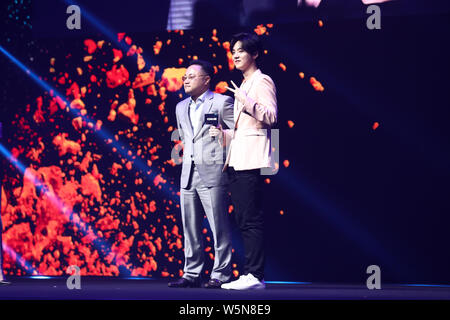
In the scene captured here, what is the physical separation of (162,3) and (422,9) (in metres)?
1.82

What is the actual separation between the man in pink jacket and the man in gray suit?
0.64ft

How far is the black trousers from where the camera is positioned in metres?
3.95

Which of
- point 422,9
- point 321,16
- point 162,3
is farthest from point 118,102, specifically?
point 422,9

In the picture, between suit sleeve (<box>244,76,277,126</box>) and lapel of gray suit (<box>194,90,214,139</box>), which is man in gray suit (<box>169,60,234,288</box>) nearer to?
lapel of gray suit (<box>194,90,214,139</box>)

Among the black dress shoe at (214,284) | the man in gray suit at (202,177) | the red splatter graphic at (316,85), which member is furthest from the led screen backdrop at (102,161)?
the black dress shoe at (214,284)

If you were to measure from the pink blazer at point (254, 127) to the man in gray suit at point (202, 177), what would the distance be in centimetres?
20

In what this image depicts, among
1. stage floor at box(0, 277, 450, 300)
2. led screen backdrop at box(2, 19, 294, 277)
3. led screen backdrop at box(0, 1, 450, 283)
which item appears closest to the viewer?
stage floor at box(0, 277, 450, 300)

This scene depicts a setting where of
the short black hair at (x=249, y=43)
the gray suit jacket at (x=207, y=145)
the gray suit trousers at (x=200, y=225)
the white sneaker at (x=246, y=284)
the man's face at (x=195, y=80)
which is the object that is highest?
the short black hair at (x=249, y=43)

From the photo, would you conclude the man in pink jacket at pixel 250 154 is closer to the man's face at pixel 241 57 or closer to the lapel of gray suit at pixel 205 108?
the man's face at pixel 241 57

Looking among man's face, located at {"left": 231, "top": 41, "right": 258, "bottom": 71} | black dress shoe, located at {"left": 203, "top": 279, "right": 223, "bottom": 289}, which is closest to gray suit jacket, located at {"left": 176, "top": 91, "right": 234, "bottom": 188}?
man's face, located at {"left": 231, "top": 41, "right": 258, "bottom": 71}

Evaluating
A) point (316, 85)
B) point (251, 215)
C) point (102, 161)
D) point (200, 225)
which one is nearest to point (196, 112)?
point (200, 225)

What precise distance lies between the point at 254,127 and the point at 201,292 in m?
0.94

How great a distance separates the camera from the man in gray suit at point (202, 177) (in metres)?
4.25

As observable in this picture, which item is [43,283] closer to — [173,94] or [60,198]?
[60,198]
